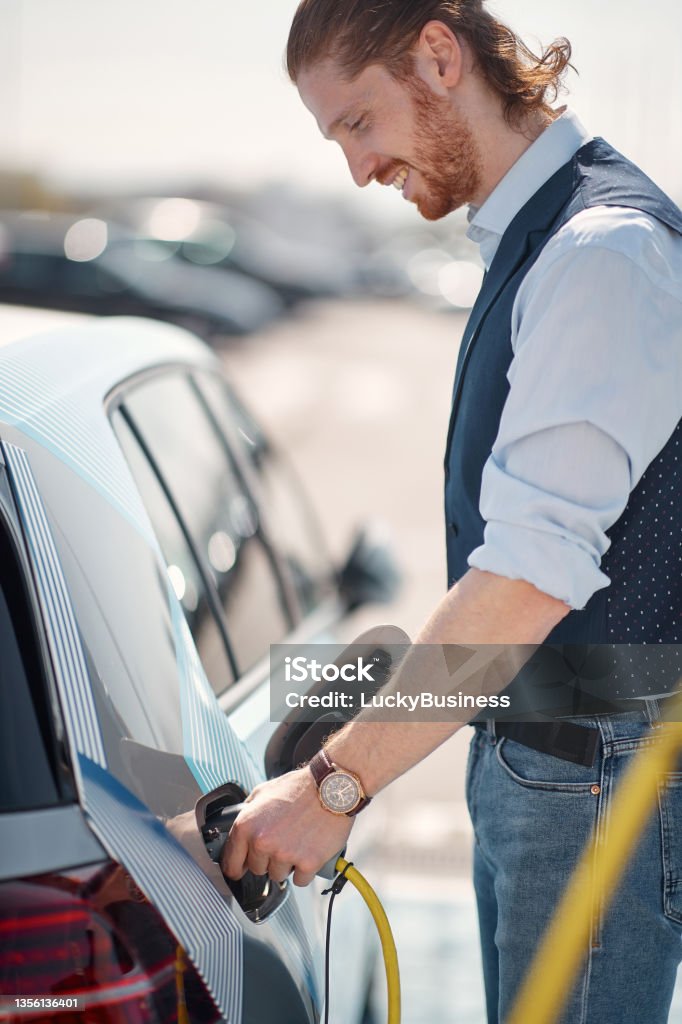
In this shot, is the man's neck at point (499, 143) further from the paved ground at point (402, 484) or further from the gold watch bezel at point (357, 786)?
the paved ground at point (402, 484)

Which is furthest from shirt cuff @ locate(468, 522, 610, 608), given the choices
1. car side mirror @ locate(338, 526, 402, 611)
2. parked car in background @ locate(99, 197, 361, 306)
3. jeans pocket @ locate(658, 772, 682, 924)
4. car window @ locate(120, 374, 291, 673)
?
parked car in background @ locate(99, 197, 361, 306)

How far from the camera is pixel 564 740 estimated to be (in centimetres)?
161

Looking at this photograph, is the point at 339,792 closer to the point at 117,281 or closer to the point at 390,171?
the point at 390,171

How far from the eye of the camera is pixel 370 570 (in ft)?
11.6

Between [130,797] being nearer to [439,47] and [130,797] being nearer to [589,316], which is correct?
[589,316]

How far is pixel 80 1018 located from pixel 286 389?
55.4 ft

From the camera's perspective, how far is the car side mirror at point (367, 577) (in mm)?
3518

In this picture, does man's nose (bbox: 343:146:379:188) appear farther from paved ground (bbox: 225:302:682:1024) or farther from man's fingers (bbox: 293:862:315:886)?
paved ground (bbox: 225:302:682:1024)

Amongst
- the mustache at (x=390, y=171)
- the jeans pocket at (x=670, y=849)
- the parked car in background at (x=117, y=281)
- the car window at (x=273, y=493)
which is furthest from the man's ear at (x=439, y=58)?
the parked car in background at (x=117, y=281)

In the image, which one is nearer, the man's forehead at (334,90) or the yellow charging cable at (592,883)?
the yellow charging cable at (592,883)

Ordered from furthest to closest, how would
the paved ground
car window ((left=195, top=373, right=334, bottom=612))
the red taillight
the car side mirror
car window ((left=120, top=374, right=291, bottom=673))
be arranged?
the car side mirror → the paved ground → car window ((left=195, top=373, right=334, bottom=612)) → car window ((left=120, top=374, right=291, bottom=673)) → the red taillight

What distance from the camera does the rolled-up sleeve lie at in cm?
141

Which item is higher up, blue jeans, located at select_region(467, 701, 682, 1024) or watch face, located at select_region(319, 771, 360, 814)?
watch face, located at select_region(319, 771, 360, 814)

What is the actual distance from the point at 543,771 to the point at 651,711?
18 cm
